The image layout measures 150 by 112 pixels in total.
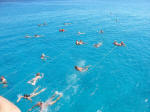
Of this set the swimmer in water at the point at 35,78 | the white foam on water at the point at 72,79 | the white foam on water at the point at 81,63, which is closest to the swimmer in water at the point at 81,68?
the white foam on water at the point at 81,63

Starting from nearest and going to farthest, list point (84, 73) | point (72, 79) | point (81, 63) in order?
point (72, 79) → point (84, 73) → point (81, 63)

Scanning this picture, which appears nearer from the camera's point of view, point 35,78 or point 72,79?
point 72,79

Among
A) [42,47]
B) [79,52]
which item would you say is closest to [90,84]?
[79,52]

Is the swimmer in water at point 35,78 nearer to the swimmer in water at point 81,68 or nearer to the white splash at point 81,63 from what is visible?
the swimmer in water at point 81,68

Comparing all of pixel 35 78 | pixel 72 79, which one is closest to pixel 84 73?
pixel 72 79

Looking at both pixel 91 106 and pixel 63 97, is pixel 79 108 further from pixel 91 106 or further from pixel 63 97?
pixel 63 97

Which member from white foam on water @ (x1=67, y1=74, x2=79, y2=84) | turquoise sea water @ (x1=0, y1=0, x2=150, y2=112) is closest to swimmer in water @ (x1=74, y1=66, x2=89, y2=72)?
turquoise sea water @ (x1=0, y1=0, x2=150, y2=112)

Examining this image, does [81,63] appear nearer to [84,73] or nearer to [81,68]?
[81,68]

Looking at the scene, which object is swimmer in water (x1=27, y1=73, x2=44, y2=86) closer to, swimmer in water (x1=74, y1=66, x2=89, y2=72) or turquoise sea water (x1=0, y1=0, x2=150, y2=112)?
turquoise sea water (x1=0, y1=0, x2=150, y2=112)

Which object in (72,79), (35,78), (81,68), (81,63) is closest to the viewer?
(72,79)

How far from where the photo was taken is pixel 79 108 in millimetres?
16047

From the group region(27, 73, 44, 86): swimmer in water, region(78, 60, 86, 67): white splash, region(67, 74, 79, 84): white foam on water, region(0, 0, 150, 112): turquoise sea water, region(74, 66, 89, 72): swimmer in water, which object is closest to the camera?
region(0, 0, 150, 112): turquoise sea water

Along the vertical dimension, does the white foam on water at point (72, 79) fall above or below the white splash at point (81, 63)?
below

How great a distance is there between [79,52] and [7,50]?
1925 cm
